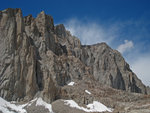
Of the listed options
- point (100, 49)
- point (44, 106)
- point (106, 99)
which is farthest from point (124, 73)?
point (44, 106)

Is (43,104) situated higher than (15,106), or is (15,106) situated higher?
(43,104)

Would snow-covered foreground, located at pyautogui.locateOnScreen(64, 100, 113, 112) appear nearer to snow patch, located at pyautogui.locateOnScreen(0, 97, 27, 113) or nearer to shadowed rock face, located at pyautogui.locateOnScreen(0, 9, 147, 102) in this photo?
shadowed rock face, located at pyautogui.locateOnScreen(0, 9, 147, 102)

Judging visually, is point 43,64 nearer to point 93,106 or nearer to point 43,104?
point 43,104

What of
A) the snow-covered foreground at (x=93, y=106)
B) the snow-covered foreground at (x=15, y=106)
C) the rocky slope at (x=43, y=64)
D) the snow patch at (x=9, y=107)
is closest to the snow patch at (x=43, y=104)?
the snow-covered foreground at (x=15, y=106)

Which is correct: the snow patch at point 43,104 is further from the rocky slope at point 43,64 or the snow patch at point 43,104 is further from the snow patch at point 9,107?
the snow patch at point 9,107

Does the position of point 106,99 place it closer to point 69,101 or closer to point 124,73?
point 69,101

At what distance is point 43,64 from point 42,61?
A: 2.43m

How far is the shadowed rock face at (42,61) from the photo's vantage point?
35719 mm

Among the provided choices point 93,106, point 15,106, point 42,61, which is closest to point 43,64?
point 42,61

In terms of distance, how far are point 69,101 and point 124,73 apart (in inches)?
1938

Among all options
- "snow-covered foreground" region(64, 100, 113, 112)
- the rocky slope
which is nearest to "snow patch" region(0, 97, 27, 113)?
the rocky slope

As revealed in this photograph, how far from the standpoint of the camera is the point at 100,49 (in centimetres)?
8375

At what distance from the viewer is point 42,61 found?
151 ft

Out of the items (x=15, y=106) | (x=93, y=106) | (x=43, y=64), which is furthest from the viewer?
(x=43, y=64)
